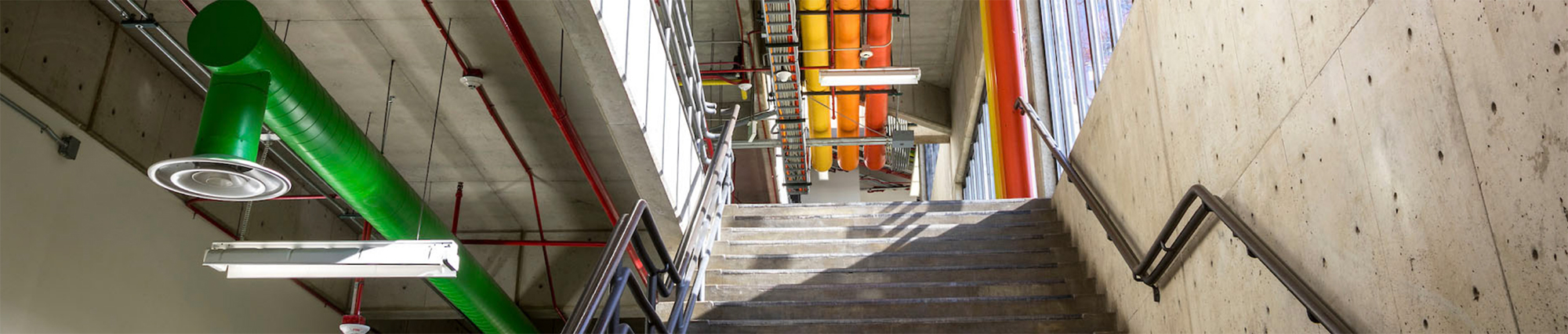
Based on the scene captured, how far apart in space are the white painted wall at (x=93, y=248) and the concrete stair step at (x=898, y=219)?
4194 mm

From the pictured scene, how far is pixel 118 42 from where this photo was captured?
6945 mm

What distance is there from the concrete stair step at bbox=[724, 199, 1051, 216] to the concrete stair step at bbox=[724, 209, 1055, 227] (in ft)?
0.14

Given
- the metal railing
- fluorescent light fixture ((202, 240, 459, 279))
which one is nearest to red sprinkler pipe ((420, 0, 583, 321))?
fluorescent light fixture ((202, 240, 459, 279))

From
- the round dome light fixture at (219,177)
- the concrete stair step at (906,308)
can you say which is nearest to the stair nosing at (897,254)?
the concrete stair step at (906,308)

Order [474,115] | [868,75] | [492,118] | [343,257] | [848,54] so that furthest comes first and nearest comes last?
[848,54] < [868,75] < [474,115] < [492,118] < [343,257]


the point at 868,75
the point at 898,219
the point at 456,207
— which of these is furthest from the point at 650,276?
the point at 868,75

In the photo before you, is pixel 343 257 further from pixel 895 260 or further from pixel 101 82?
pixel 895 260

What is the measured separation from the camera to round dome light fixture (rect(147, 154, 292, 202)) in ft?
13.6

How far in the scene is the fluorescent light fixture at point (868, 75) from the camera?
9.30 m

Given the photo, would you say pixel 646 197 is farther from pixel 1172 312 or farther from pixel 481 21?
pixel 1172 312

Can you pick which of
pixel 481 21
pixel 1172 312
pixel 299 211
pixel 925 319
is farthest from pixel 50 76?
pixel 1172 312

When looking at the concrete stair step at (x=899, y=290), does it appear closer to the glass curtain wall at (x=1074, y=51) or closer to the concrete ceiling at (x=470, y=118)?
the glass curtain wall at (x=1074, y=51)

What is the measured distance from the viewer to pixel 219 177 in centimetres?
434

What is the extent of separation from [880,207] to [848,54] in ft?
13.8
